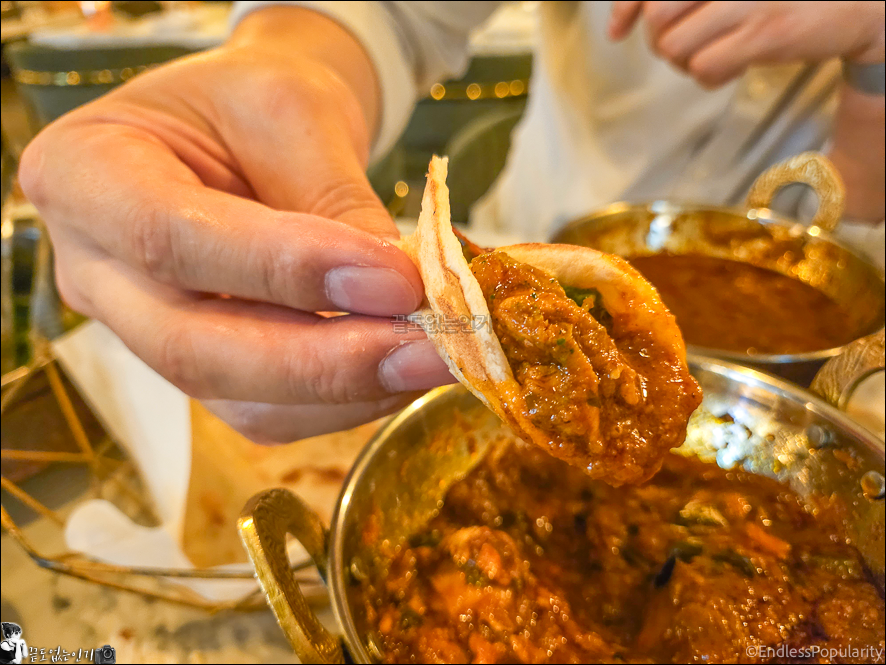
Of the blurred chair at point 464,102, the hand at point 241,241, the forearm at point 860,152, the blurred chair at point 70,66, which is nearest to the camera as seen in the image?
the hand at point 241,241

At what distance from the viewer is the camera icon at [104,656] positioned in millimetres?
821

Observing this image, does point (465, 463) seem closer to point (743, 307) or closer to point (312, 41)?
point (743, 307)

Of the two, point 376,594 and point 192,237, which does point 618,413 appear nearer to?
point 376,594

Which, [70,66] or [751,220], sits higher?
[751,220]

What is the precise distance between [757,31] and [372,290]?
4.04ft

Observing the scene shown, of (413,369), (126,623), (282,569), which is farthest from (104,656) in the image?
(413,369)

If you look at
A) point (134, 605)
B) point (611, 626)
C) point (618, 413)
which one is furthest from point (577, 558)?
Result: point (134, 605)

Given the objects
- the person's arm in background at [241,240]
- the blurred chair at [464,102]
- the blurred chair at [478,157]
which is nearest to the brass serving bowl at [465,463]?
the person's arm in background at [241,240]

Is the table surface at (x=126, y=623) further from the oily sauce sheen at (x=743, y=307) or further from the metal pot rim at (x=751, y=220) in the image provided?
the oily sauce sheen at (x=743, y=307)

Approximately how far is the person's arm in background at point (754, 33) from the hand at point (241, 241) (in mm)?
862

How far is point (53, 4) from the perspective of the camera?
2.31 m

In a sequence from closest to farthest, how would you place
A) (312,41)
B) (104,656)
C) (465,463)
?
(104,656), (465,463), (312,41)

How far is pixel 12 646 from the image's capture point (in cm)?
75

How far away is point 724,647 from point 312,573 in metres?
0.64
